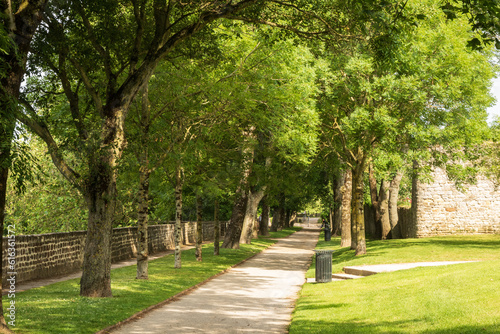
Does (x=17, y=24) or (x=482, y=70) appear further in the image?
(x=482, y=70)

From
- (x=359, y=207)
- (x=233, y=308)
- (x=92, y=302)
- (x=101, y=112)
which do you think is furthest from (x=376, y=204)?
(x=92, y=302)

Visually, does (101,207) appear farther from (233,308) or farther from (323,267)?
(323,267)

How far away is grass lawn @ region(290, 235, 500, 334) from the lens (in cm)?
868

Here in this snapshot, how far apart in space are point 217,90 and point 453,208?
784 inches

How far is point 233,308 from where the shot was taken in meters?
12.5

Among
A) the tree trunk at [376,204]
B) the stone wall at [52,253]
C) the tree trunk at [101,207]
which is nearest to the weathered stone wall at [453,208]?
the tree trunk at [376,204]

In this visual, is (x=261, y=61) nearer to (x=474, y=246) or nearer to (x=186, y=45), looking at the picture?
(x=186, y=45)

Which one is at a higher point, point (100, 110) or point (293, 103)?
point (293, 103)

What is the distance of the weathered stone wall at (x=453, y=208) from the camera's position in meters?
31.7

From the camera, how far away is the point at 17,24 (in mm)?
8719

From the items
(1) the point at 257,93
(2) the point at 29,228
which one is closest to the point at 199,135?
(1) the point at 257,93

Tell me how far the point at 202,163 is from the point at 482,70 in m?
13.8

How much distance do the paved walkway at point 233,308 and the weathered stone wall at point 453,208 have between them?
49.9 feet

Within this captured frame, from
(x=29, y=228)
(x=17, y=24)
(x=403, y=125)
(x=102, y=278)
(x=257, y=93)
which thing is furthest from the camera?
(x=29, y=228)
